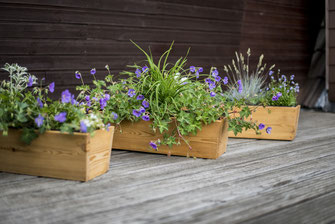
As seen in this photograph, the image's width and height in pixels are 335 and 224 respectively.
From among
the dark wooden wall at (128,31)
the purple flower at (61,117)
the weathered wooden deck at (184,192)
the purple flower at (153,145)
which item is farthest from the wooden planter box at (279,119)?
the purple flower at (61,117)

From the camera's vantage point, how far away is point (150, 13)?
3920mm

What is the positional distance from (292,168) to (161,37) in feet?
7.18

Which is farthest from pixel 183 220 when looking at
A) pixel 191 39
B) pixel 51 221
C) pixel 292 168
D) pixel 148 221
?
pixel 191 39

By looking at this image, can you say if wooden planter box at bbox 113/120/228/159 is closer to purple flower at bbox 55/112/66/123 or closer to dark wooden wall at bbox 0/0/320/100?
purple flower at bbox 55/112/66/123

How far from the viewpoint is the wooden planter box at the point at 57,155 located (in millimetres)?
1949

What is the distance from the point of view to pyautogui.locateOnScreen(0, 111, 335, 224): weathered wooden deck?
5.17ft

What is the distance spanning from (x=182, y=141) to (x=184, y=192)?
70 cm

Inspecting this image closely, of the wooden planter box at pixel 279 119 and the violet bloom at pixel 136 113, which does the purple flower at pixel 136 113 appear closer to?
the violet bloom at pixel 136 113

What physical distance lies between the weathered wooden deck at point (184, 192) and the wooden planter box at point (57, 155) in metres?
0.05

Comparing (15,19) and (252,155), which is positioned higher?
(15,19)

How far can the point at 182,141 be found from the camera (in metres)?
2.53

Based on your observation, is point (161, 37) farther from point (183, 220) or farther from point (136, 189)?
point (183, 220)

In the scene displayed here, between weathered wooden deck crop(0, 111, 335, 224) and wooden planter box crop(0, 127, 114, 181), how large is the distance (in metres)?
0.05

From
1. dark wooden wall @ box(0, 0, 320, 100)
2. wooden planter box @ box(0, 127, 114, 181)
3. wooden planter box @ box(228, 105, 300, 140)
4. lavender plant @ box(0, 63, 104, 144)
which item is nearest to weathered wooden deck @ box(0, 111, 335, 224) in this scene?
wooden planter box @ box(0, 127, 114, 181)
